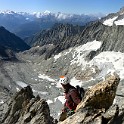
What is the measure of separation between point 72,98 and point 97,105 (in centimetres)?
181

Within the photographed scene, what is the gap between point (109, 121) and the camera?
15.5 m

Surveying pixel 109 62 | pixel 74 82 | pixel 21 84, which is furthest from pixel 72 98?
pixel 21 84

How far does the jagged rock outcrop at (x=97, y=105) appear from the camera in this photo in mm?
16078

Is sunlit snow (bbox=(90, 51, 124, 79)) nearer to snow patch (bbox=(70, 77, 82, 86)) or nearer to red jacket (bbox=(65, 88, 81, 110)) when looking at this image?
snow patch (bbox=(70, 77, 82, 86))

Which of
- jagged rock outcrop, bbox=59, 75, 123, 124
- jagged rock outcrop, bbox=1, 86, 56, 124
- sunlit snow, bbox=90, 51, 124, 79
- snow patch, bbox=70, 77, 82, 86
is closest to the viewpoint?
jagged rock outcrop, bbox=59, 75, 123, 124

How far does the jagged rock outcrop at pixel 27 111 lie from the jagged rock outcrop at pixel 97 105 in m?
12.8

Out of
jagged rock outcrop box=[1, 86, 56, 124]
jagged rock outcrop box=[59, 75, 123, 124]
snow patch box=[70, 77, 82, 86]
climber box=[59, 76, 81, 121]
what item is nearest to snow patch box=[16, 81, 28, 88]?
snow patch box=[70, 77, 82, 86]

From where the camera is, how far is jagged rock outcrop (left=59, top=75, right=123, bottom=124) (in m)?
16.1

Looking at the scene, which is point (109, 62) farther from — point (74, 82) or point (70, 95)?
point (70, 95)

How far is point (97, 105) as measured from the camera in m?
17.1

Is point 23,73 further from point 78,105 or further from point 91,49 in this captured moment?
point 78,105

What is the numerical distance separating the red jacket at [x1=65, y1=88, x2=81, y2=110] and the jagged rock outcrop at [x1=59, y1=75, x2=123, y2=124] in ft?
2.47

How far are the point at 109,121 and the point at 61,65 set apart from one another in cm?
18175

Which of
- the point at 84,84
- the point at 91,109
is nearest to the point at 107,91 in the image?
the point at 91,109
